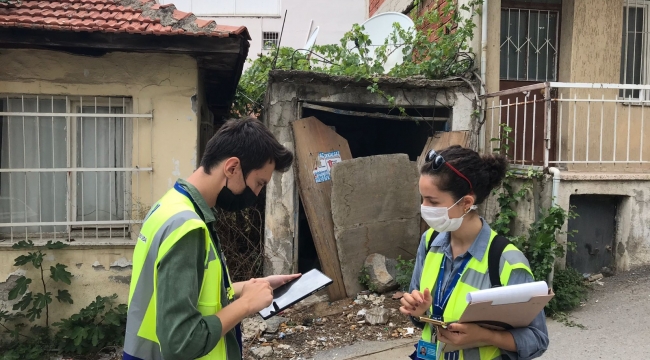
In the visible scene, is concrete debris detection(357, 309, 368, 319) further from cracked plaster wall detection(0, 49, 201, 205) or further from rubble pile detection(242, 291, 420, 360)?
cracked plaster wall detection(0, 49, 201, 205)

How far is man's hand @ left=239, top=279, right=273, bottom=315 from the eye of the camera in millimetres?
1677

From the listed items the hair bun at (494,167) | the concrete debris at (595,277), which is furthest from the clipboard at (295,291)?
the concrete debris at (595,277)

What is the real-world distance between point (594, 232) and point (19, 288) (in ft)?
21.3

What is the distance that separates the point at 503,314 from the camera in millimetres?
1751

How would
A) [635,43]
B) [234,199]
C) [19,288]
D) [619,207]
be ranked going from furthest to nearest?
1. [635,43]
2. [619,207]
3. [19,288]
4. [234,199]

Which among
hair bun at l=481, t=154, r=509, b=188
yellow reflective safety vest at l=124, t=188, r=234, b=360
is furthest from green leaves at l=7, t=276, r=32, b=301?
hair bun at l=481, t=154, r=509, b=188

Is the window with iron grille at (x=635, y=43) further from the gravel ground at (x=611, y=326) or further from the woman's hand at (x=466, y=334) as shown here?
the woman's hand at (x=466, y=334)

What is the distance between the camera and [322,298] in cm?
596

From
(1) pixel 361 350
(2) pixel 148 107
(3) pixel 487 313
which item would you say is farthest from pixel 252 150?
(2) pixel 148 107

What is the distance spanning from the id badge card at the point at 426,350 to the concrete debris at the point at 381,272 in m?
3.71

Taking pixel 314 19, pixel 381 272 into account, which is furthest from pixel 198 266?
pixel 314 19

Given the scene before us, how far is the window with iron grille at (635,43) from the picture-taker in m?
7.16

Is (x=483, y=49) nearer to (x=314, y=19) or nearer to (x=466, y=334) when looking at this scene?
(x=466, y=334)

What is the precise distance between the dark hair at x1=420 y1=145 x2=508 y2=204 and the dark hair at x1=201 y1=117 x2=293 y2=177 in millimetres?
740
